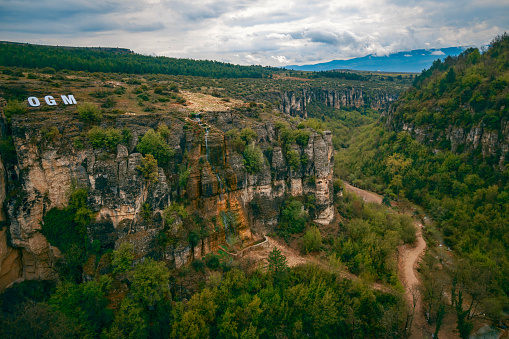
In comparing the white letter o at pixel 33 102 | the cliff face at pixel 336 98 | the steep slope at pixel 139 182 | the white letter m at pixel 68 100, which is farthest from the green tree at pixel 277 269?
the cliff face at pixel 336 98

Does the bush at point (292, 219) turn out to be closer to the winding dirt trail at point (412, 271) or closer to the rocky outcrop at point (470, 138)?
the winding dirt trail at point (412, 271)

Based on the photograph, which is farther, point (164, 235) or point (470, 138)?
point (470, 138)

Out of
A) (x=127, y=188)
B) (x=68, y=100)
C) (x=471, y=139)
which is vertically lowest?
(x=127, y=188)

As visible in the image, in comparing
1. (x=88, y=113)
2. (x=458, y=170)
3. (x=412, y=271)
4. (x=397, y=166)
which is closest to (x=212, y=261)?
(x=88, y=113)

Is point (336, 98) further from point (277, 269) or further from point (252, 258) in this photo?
point (277, 269)

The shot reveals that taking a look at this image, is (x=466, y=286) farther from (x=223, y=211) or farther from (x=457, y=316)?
(x=223, y=211)

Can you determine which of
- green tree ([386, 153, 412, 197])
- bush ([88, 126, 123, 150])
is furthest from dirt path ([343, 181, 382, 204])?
bush ([88, 126, 123, 150])

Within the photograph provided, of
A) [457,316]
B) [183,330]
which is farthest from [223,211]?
[457,316]
